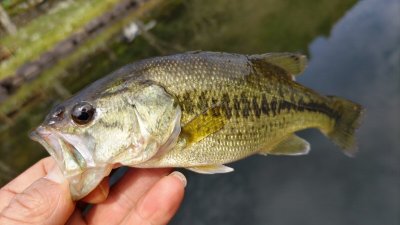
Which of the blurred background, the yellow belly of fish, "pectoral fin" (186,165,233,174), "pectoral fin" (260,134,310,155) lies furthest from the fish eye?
the blurred background

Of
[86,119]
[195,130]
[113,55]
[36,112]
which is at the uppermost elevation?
[86,119]

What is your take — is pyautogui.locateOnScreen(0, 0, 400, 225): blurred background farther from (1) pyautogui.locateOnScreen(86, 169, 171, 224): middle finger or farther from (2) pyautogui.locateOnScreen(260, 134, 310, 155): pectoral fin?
(1) pyautogui.locateOnScreen(86, 169, 171, 224): middle finger

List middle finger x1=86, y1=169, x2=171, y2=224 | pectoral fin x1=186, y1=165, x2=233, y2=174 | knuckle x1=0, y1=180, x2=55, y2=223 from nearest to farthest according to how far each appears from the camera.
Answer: knuckle x1=0, y1=180, x2=55, y2=223
pectoral fin x1=186, y1=165, x2=233, y2=174
middle finger x1=86, y1=169, x2=171, y2=224

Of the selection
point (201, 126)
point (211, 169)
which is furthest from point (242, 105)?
point (211, 169)

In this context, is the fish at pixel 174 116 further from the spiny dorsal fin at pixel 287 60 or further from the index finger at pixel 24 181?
the index finger at pixel 24 181

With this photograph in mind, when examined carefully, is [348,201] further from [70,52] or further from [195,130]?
[70,52]

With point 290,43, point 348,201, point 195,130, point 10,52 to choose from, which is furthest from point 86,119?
point 10,52

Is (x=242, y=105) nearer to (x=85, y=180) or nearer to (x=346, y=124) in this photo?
(x=85, y=180)
